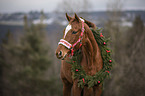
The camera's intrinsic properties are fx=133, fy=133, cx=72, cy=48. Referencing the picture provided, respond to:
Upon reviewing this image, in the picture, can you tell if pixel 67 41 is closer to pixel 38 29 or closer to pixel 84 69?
pixel 84 69

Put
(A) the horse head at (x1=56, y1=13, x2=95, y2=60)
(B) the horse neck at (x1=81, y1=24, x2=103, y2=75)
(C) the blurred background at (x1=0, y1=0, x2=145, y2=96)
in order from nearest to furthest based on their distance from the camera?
1. (A) the horse head at (x1=56, y1=13, x2=95, y2=60)
2. (B) the horse neck at (x1=81, y1=24, x2=103, y2=75)
3. (C) the blurred background at (x1=0, y1=0, x2=145, y2=96)

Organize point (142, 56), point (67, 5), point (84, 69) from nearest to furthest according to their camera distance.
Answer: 1. point (84, 69)
2. point (142, 56)
3. point (67, 5)

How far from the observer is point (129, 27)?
44.3 feet

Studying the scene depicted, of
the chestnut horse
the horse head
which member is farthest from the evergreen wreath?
the horse head

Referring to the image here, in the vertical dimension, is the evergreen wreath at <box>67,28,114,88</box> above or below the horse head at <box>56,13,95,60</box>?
below

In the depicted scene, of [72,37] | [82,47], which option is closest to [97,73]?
[82,47]

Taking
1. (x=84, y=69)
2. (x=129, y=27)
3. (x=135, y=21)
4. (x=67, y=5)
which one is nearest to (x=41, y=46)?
(x=67, y=5)

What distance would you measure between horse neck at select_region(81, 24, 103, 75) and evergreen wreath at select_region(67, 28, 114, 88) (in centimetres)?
11

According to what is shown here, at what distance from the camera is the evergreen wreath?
110 inches

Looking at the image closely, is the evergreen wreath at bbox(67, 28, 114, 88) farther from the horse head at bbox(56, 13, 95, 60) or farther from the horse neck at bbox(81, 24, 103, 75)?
the horse head at bbox(56, 13, 95, 60)

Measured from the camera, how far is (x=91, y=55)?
2820 mm

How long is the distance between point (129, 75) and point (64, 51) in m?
7.78

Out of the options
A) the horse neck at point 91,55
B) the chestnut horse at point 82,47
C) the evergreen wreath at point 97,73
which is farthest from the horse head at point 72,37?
the evergreen wreath at point 97,73

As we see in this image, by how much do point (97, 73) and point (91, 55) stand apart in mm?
409
